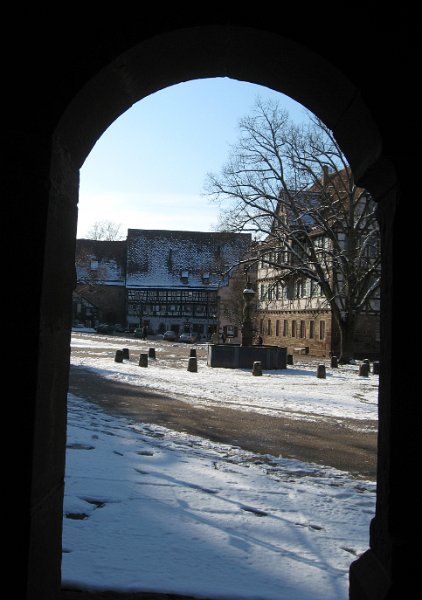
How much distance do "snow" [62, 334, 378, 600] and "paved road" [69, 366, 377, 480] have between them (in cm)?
54

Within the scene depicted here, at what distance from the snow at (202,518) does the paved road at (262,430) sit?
21.2 inches

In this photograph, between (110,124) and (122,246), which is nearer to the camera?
(110,124)

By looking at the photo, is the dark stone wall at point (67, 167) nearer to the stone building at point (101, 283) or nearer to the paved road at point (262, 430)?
the paved road at point (262, 430)

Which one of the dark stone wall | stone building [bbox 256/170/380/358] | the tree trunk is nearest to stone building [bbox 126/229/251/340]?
stone building [bbox 256/170/380/358]

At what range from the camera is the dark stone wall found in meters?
2.29

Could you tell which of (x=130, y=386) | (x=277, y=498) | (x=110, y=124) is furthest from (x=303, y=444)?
(x=130, y=386)

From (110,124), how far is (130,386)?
43.1 feet

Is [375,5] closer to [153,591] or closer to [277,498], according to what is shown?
[153,591]

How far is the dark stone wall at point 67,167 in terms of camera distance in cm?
229

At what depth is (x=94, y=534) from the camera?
3992 millimetres

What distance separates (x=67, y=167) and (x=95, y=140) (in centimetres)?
38

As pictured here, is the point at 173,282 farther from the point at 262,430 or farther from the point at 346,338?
the point at 262,430

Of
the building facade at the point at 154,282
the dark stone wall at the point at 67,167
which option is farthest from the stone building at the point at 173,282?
the dark stone wall at the point at 67,167

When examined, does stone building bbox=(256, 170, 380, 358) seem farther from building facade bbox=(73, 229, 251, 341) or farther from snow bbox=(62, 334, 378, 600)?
snow bbox=(62, 334, 378, 600)
